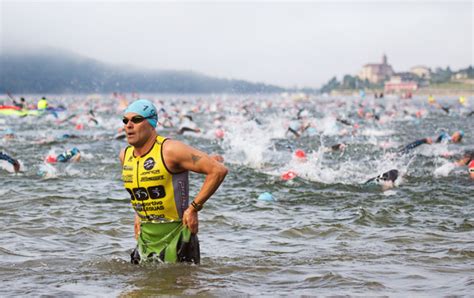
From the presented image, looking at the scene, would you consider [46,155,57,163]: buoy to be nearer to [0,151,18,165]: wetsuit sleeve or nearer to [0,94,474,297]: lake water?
[0,94,474,297]: lake water

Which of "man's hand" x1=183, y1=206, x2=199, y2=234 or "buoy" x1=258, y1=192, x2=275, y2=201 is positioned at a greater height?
"man's hand" x1=183, y1=206, x2=199, y2=234

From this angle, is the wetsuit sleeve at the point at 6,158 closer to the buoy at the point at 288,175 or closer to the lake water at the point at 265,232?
the lake water at the point at 265,232

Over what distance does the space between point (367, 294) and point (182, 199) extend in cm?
178

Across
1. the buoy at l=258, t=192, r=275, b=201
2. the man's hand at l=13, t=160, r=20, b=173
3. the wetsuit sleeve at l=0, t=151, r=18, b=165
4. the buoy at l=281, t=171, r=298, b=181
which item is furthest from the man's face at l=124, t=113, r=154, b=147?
the man's hand at l=13, t=160, r=20, b=173

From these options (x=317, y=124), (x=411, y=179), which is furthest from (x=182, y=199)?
(x=317, y=124)

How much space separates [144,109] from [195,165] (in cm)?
67

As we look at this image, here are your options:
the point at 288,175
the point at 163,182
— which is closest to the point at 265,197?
the point at 288,175

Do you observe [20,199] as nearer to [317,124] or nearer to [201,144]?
[201,144]

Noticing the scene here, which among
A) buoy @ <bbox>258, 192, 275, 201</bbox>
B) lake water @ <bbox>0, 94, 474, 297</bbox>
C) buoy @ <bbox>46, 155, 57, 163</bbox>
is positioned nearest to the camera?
lake water @ <bbox>0, 94, 474, 297</bbox>

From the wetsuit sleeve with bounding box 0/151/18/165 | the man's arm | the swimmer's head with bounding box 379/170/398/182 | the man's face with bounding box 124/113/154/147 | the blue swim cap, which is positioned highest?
the blue swim cap

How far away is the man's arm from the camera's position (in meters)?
5.53

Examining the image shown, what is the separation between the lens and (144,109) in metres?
5.75

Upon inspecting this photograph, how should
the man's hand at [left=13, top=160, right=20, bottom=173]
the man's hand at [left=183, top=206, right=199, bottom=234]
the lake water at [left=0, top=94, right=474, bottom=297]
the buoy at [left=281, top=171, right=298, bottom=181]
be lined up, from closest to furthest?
the man's hand at [left=183, top=206, right=199, bottom=234] < the lake water at [left=0, top=94, right=474, bottom=297] < the buoy at [left=281, top=171, right=298, bottom=181] < the man's hand at [left=13, top=160, right=20, bottom=173]

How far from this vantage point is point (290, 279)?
6.57 meters
